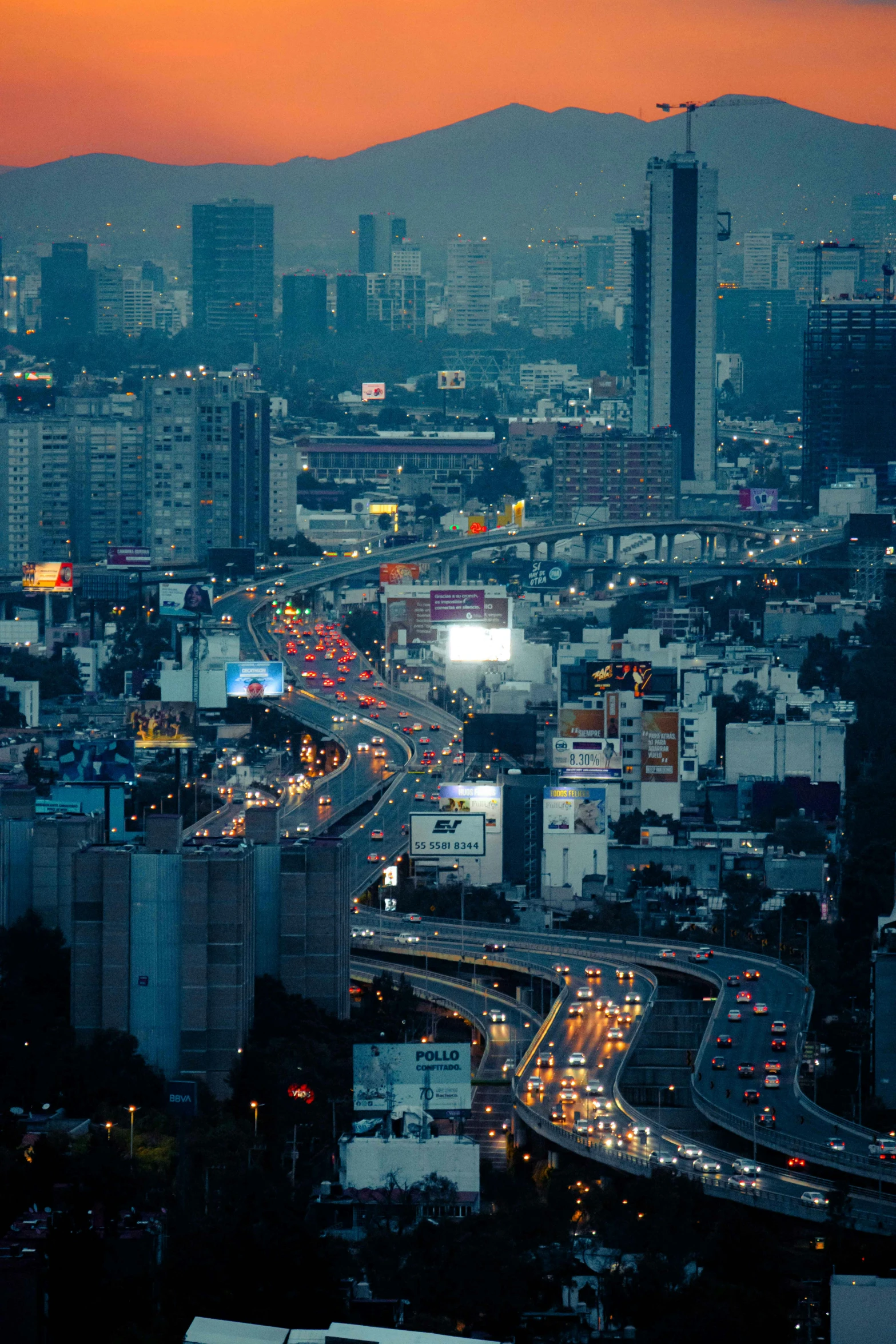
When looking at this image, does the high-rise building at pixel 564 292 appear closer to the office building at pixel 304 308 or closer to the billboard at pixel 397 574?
the office building at pixel 304 308

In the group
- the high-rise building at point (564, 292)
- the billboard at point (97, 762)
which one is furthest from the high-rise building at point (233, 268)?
the billboard at point (97, 762)

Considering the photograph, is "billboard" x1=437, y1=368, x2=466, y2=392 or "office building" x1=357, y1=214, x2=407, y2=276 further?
"office building" x1=357, y1=214, x2=407, y2=276

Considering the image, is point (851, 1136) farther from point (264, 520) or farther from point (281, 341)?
point (281, 341)

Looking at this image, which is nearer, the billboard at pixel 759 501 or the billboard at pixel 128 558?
the billboard at pixel 128 558

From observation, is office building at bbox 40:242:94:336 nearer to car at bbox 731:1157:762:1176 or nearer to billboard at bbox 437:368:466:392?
billboard at bbox 437:368:466:392

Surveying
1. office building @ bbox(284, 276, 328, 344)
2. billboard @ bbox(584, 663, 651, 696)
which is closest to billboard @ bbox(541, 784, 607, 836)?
billboard @ bbox(584, 663, 651, 696)

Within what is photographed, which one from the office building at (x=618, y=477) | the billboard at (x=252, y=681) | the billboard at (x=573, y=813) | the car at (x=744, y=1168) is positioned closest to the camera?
the car at (x=744, y=1168)

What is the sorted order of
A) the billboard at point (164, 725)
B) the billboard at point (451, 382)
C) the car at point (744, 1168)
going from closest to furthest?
the car at point (744, 1168)
the billboard at point (164, 725)
the billboard at point (451, 382)
